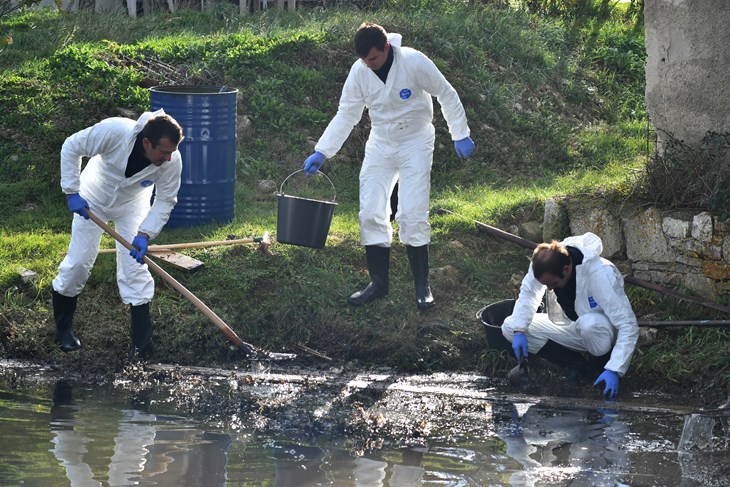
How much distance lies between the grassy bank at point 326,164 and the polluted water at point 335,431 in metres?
0.40

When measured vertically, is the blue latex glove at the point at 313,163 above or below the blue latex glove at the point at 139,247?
above

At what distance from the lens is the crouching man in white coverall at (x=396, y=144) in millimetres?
7645

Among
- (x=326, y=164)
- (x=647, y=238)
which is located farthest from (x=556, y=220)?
(x=326, y=164)

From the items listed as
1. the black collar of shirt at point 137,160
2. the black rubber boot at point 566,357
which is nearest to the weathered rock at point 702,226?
the black rubber boot at point 566,357

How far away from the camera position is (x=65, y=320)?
24.5 ft

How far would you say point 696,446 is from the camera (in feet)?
19.3

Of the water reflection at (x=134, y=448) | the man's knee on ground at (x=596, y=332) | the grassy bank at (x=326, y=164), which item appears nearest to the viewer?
the water reflection at (x=134, y=448)

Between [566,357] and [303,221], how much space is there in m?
2.14

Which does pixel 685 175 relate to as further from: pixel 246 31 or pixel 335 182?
pixel 246 31

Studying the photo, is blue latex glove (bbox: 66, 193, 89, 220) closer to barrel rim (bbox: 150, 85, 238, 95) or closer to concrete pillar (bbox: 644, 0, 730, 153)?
barrel rim (bbox: 150, 85, 238, 95)

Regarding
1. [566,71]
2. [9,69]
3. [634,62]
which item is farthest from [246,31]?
[634,62]

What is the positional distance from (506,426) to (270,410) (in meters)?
1.41

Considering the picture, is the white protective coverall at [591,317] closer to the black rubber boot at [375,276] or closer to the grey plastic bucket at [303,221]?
the black rubber boot at [375,276]

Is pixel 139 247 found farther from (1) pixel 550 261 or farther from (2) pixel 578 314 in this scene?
(2) pixel 578 314
